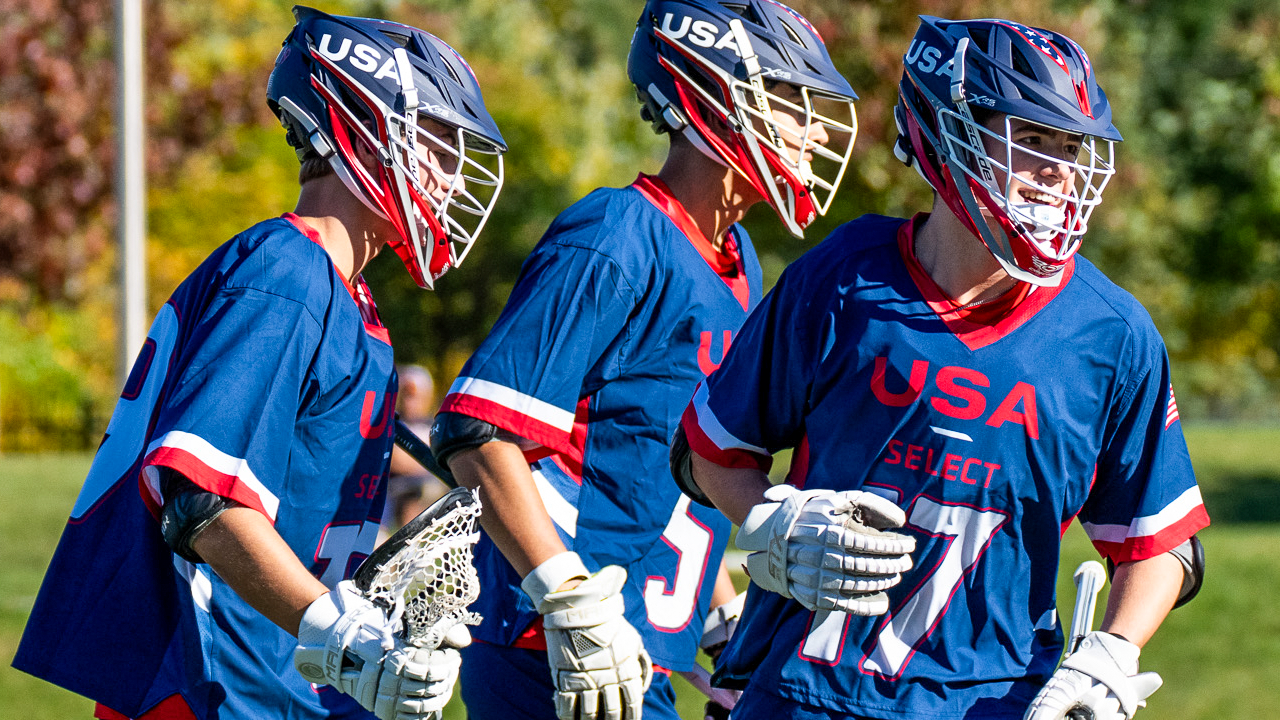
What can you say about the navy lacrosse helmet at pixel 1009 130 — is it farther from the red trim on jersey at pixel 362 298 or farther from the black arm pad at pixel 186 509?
the black arm pad at pixel 186 509

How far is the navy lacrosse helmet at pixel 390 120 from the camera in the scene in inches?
138

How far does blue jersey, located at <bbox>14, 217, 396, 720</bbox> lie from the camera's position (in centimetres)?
305

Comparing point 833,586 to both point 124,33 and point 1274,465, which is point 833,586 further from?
point 1274,465

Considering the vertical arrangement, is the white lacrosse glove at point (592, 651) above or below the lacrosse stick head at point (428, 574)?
below

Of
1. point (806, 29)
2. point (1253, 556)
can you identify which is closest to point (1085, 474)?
point (806, 29)

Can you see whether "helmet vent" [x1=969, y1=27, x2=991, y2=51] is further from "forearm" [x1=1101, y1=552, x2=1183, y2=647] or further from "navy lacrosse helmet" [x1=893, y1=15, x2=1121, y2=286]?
"forearm" [x1=1101, y1=552, x2=1183, y2=647]

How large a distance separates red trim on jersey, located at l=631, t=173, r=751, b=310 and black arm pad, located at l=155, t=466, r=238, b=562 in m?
1.56

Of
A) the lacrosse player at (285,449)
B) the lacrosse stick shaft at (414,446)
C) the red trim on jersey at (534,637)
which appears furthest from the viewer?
the lacrosse stick shaft at (414,446)

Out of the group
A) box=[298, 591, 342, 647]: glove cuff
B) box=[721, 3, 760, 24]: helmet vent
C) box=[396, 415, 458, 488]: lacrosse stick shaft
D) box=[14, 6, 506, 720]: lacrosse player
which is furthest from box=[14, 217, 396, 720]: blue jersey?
box=[721, 3, 760, 24]: helmet vent

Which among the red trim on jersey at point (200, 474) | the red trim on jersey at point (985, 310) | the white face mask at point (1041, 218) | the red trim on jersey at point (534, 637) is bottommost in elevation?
the red trim on jersey at point (534, 637)

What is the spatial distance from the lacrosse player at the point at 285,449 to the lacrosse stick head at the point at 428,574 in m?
0.05

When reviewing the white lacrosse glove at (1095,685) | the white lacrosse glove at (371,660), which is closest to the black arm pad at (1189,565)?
the white lacrosse glove at (1095,685)

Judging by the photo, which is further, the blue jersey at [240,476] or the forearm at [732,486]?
the forearm at [732,486]

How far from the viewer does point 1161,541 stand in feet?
10.3
